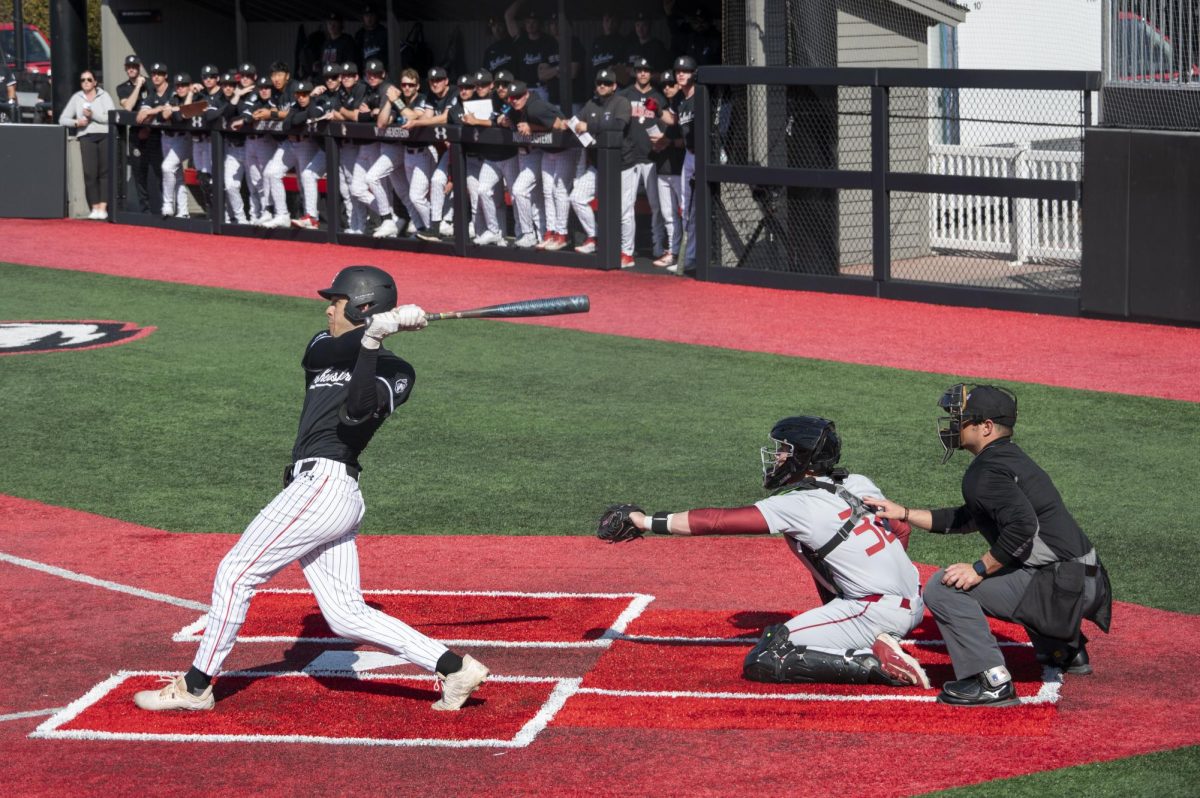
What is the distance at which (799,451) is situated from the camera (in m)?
5.84

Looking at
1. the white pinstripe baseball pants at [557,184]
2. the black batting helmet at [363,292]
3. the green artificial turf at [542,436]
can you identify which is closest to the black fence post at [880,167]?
the green artificial turf at [542,436]

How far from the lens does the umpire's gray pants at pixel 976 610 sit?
5766 mm

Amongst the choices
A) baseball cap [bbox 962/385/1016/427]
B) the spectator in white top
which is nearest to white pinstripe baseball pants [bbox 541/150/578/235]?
the spectator in white top

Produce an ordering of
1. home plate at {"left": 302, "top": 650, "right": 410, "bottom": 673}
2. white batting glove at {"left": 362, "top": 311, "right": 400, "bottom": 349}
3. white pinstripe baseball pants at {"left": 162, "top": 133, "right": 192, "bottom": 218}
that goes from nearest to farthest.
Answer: white batting glove at {"left": 362, "top": 311, "right": 400, "bottom": 349}
home plate at {"left": 302, "top": 650, "right": 410, "bottom": 673}
white pinstripe baseball pants at {"left": 162, "top": 133, "right": 192, "bottom": 218}

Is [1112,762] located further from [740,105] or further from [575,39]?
[575,39]

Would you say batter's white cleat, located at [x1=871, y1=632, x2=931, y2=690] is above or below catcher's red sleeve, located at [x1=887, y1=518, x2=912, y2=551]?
below

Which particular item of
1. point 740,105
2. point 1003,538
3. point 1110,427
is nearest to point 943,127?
point 740,105

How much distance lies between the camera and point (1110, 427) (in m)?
10.5

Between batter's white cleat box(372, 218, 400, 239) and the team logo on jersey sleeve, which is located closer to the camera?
the team logo on jersey sleeve

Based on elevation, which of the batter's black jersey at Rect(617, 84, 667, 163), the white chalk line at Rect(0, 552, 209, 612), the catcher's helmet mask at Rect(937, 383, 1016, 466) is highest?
the batter's black jersey at Rect(617, 84, 667, 163)

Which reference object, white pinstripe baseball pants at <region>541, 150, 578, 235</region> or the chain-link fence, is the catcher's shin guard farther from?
white pinstripe baseball pants at <region>541, 150, 578, 235</region>

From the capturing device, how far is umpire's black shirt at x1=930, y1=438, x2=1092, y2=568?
5691 millimetres

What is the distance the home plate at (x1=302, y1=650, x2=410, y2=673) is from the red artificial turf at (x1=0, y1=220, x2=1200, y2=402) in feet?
21.8

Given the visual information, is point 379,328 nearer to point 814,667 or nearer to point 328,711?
point 328,711
